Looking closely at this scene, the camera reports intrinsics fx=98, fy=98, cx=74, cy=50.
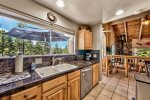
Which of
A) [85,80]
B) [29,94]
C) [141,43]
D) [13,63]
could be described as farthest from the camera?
[141,43]

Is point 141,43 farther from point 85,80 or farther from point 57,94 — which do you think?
point 57,94

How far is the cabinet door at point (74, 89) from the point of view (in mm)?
1825

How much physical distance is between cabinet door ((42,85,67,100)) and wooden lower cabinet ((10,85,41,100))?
12cm

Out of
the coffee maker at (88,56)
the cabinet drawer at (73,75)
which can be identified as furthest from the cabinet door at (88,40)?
the cabinet drawer at (73,75)

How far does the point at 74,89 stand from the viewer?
6.43ft

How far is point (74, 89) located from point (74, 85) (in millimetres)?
81

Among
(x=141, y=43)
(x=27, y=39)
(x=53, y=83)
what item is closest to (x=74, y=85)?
(x=53, y=83)

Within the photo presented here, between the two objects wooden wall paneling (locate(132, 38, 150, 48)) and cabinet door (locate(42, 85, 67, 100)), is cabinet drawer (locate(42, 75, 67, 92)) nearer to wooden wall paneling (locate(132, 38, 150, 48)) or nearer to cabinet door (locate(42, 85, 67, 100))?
cabinet door (locate(42, 85, 67, 100))

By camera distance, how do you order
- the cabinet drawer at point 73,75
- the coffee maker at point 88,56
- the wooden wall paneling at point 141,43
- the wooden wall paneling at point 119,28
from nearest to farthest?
the cabinet drawer at point 73,75, the coffee maker at point 88,56, the wooden wall paneling at point 119,28, the wooden wall paneling at point 141,43

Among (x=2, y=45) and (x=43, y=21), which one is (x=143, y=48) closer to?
(x=43, y=21)

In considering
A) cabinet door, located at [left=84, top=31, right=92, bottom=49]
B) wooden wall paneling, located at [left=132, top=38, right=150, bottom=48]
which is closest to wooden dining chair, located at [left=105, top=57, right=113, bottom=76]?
cabinet door, located at [left=84, top=31, right=92, bottom=49]

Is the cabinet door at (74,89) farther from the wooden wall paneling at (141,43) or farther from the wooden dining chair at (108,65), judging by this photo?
the wooden wall paneling at (141,43)

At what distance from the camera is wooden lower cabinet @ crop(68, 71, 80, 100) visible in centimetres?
182

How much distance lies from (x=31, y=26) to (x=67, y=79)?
1306 millimetres
